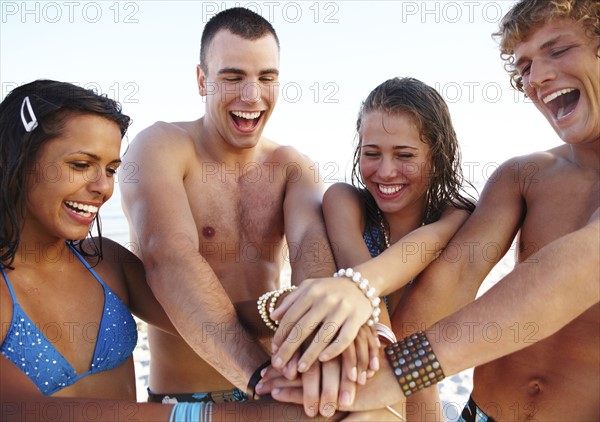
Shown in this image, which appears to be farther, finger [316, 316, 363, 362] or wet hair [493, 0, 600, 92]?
wet hair [493, 0, 600, 92]

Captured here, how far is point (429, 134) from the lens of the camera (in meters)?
3.03

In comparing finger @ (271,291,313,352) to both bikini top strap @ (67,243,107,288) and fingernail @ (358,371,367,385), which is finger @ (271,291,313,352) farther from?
bikini top strap @ (67,243,107,288)

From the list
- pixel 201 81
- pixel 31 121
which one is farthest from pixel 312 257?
pixel 201 81

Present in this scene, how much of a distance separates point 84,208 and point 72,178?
6.0 inches

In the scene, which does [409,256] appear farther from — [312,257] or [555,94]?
[555,94]

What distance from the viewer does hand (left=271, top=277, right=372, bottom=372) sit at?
211 cm

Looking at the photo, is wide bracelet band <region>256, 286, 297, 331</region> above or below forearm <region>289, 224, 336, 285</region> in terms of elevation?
below

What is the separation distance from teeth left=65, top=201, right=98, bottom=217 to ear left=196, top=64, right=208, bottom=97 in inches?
54.4

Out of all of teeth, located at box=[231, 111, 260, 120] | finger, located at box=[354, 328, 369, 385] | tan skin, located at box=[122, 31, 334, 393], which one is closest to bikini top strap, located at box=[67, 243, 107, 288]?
tan skin, located at box=[122, 31, 334, 393]

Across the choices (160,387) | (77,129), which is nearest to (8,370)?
(77,129)

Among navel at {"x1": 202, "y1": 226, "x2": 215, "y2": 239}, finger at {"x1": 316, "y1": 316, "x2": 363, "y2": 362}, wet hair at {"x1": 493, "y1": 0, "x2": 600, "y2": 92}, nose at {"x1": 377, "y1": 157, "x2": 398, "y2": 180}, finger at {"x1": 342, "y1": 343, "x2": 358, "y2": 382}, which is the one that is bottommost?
finger at {"x1": 342, "y1": 343, "x2": 358, "y2": 382}

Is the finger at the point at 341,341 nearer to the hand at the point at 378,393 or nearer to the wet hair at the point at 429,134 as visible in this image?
the hand at the point at 378,393

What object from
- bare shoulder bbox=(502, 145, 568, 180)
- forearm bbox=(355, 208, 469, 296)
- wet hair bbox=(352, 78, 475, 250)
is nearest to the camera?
forearm bbox=(355, 208, 469, 296)

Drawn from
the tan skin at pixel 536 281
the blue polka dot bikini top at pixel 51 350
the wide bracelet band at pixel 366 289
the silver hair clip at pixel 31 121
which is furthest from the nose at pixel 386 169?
the silver hair clip at pixel 31 121
